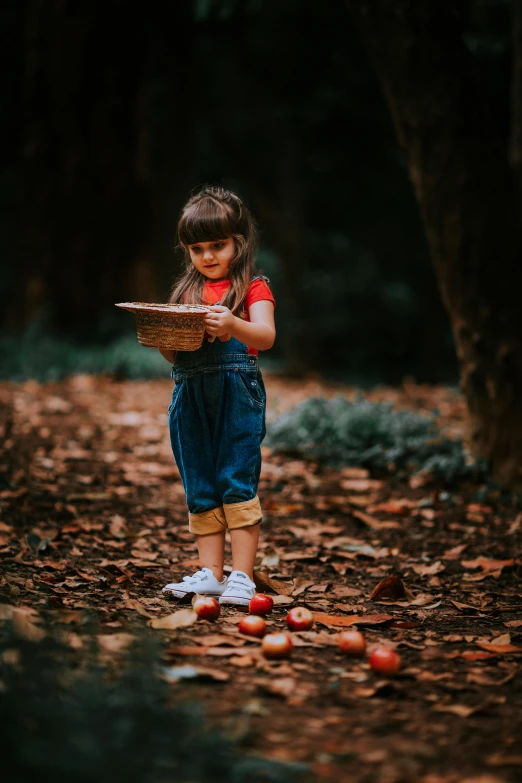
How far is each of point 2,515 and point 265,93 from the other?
396 inches

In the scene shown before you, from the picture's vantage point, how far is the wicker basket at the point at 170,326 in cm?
319

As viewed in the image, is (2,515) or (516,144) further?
(516,144)

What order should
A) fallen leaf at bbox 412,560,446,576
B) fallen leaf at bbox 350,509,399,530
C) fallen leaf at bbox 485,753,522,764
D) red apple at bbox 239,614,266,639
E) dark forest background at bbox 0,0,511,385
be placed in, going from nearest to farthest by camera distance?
fallen leaf at bbox 485,753,522,764 < red apple at bbox 239,614,266,639 < fallen leaf at bbox 412,560,446,576 < fallen leaf at bbox 350,509,399,530 < dark forest background at bbox 0,0,511,385

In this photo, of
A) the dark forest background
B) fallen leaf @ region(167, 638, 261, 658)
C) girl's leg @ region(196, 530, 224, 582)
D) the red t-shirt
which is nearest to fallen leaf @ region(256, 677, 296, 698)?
fallen leaf @ region(167, 638, 261, 658)

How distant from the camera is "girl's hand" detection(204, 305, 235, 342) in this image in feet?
10.6

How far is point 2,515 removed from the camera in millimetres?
4809

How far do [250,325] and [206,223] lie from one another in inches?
18.9

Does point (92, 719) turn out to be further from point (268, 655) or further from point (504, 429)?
point (504, 429)

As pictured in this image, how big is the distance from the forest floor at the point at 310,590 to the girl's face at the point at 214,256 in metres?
1.35

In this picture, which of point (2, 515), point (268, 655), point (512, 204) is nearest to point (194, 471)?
point (268, 655)

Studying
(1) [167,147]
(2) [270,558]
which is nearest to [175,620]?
(2) [270,558]

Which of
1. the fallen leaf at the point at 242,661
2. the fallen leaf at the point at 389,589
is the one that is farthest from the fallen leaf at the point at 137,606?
the fallen leaf at the point at 389,589

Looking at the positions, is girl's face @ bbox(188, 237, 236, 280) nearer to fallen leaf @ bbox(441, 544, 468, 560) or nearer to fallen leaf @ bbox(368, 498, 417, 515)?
fallen leaf @ bbox(441, 544, 468, 560)

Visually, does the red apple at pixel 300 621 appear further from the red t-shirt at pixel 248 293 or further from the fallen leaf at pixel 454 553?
the fallen leaf at pixel 454 553
